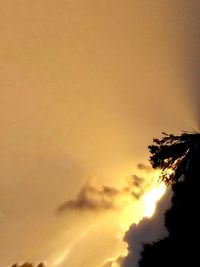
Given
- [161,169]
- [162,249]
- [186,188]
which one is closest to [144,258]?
[162,249]

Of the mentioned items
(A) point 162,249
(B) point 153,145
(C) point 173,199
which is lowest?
(A) point 162,249

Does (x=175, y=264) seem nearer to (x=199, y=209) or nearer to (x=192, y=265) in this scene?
(x=192, y=265)

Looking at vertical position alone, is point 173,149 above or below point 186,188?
above

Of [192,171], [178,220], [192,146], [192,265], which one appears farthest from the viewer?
[192,146]

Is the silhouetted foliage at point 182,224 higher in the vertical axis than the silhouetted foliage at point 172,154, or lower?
lower

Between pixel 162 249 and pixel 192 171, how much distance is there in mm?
3996

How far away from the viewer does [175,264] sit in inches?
740

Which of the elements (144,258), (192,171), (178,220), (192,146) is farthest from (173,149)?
(144,258)

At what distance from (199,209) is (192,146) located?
4318mm

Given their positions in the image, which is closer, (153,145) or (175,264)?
(175,264)

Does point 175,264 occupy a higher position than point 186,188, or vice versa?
point 186,188

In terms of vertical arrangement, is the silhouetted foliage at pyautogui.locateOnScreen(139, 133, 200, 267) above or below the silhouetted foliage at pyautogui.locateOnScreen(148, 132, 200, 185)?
below

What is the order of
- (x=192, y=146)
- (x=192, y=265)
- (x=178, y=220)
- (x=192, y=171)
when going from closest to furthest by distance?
1. (x=192, y=265)
2. (x=178, y=220)
3. (x=192, y=171)
4. (x=192, y=146)

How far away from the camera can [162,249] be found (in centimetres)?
1958
